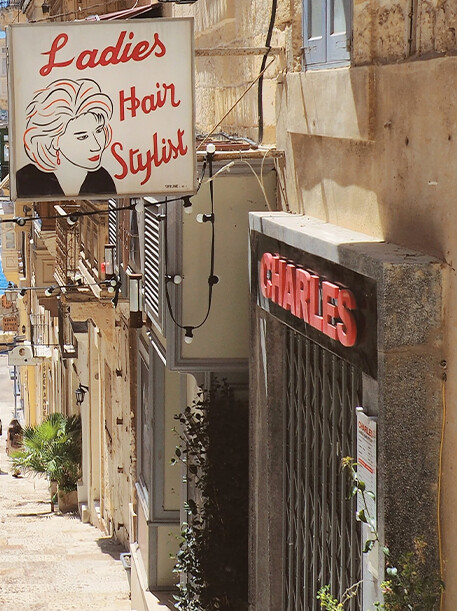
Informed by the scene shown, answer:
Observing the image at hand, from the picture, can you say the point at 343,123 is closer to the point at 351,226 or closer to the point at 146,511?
the point at 351,226

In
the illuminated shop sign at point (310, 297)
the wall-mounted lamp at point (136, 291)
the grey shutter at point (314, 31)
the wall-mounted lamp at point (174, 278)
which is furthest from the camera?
the wall-mounted lamp at point (136, 291)

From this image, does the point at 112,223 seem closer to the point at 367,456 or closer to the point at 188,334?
the point at 188,334

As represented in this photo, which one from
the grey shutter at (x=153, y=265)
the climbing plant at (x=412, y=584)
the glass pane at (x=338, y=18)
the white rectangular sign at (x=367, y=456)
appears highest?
the glass pane at (x=338, y=18)

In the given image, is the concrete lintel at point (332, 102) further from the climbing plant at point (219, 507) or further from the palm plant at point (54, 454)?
the palm plant at point (54, 454)

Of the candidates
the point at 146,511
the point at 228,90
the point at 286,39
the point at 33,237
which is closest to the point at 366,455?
the point at 286,39

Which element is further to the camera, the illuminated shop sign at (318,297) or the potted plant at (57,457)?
the potted plant at (57,457)

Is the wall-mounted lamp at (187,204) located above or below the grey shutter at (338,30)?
below

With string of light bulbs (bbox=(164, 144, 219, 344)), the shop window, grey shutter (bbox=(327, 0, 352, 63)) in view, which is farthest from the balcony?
grey shutter (bbox=(327, 0, 352, 63))

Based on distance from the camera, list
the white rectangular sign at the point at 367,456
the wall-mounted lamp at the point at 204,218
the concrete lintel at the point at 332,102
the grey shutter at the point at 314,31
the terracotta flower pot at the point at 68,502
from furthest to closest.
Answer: the terracotta flower pot at the point at 68,502
the wall-mounted lamp at the point at 204,218
the grey shutter at the point at 314,31
the concrete lintel at the point at 332,102
the white rectangular sign at the point at 367,456

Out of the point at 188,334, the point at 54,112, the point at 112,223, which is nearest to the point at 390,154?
the point at 54,112

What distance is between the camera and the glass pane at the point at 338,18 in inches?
285

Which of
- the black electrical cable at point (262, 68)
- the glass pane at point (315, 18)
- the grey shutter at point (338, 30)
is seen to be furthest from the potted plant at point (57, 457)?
the grey shutter at point (338, 30)

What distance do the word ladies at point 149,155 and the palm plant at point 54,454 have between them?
1570 centimetres

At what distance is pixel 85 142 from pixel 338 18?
187 centimetres
